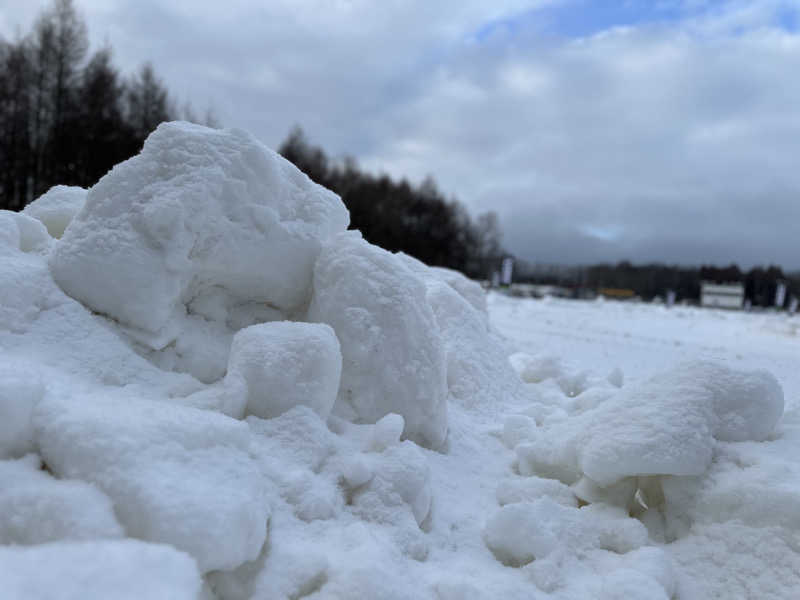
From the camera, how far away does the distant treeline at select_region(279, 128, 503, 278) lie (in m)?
32.5

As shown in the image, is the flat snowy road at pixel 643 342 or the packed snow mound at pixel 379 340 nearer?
the packed snow mound at pixel 379 340

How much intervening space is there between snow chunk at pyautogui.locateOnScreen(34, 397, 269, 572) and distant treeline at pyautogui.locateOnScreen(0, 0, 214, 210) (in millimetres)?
18623

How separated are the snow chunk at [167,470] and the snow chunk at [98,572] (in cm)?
18

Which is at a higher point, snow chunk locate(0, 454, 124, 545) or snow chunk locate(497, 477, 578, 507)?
snow chunk locate(0, 454, 124, 545)

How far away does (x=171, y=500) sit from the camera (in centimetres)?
170

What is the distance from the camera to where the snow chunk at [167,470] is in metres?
1.67

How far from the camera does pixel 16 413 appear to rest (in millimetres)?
1846

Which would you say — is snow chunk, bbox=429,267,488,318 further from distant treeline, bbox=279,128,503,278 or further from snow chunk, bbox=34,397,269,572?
distant treeline, bbox=279,128,503,278

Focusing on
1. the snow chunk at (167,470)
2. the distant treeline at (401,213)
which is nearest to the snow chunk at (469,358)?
the snow chunk at (167,470)

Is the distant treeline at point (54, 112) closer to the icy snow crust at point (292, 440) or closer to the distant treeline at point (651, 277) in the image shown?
the icy snow crust at point (292, 440)

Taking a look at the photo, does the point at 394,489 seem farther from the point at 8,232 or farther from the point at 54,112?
the point at 54,112

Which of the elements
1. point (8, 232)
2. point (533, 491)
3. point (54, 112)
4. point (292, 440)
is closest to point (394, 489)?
point (292, 440)

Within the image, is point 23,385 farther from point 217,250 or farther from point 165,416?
point 217,250

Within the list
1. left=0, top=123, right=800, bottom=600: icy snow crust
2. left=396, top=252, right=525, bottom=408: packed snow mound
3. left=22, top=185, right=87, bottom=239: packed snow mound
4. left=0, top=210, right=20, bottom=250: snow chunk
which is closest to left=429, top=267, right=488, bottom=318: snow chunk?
left=396, top=252, right=525, bottom=408: packed snow mound
